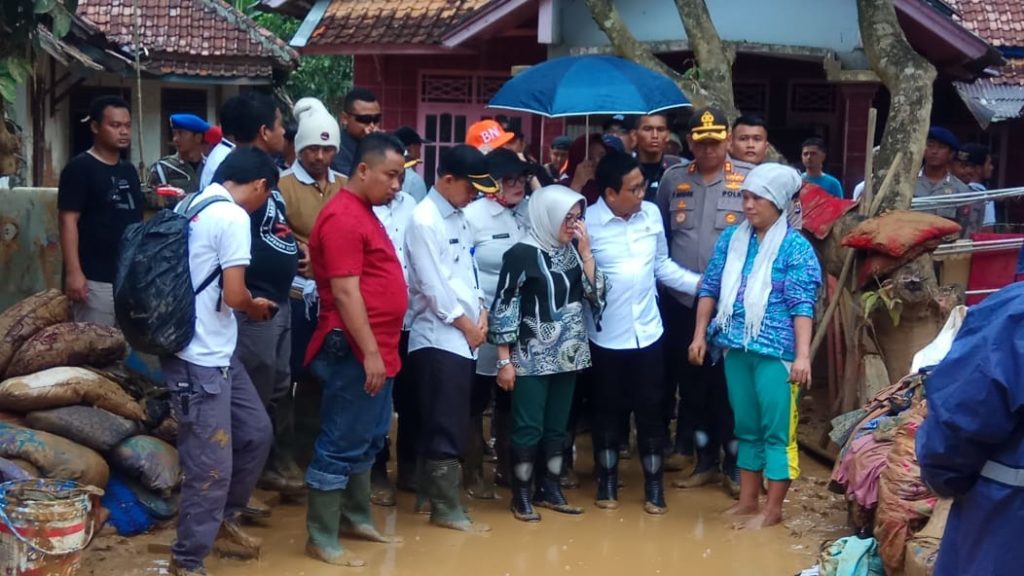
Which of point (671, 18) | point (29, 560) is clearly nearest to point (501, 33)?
point (671, 18)

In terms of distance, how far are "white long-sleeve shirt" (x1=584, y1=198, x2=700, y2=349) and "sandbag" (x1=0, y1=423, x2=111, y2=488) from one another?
254 centimetres

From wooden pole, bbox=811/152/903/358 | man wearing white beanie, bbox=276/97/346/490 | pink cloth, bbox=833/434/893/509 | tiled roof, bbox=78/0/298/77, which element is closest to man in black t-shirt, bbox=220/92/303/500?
man wearing white beanie, bbox=276/97/346/490

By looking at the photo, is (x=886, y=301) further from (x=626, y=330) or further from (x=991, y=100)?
(x=991, y=100)

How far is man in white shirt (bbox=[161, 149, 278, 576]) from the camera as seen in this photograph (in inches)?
206

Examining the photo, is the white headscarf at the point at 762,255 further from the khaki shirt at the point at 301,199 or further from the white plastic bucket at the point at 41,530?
the white plastic bucket at the point at 41,530

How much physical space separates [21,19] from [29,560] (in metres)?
2.47

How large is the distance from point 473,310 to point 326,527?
127 cm

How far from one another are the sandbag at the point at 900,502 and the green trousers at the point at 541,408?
1.68 m

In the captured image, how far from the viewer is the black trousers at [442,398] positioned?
6242mm

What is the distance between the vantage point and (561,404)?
6711 millimetres

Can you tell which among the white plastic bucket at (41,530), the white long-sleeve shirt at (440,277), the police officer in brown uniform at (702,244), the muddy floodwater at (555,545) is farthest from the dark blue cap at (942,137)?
the white plastic bucket at (41,530)

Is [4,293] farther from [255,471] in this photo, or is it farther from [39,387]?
[255,471]

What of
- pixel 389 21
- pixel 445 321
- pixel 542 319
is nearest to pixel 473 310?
pixel 445 321

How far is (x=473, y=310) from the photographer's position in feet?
20.8
